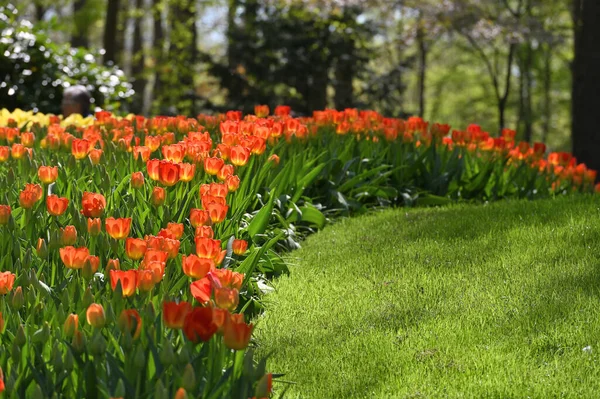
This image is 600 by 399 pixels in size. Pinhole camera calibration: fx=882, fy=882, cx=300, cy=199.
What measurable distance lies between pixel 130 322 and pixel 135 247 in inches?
27.3

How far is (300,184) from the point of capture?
6.05 meters

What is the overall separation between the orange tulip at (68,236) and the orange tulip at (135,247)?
0.39m

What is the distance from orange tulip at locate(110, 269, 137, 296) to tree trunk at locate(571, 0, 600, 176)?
27.1 ft

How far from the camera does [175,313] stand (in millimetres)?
2670

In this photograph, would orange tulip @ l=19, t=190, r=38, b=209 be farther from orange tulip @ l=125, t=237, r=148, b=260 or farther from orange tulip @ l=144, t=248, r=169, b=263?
orange tulip @ l=144, t=248, r=169, b=263

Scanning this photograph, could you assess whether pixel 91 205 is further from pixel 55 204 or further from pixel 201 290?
pixel 201 290

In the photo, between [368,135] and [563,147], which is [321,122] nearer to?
[368,135]

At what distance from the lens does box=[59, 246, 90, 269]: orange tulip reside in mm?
3262

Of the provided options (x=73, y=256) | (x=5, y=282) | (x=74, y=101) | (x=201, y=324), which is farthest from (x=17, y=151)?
(x=74, y=101)

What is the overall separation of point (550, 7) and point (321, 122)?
16.9m

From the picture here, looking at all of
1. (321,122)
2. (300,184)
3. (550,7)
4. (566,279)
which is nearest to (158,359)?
(566,279)

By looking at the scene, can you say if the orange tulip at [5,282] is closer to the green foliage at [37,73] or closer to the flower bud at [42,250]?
the flower bud at [42,250]

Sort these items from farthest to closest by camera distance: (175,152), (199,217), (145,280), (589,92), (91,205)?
(589,92), (175,152), (91,205), (199,217), (145,280)

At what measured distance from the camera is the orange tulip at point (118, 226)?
11.8 ft
